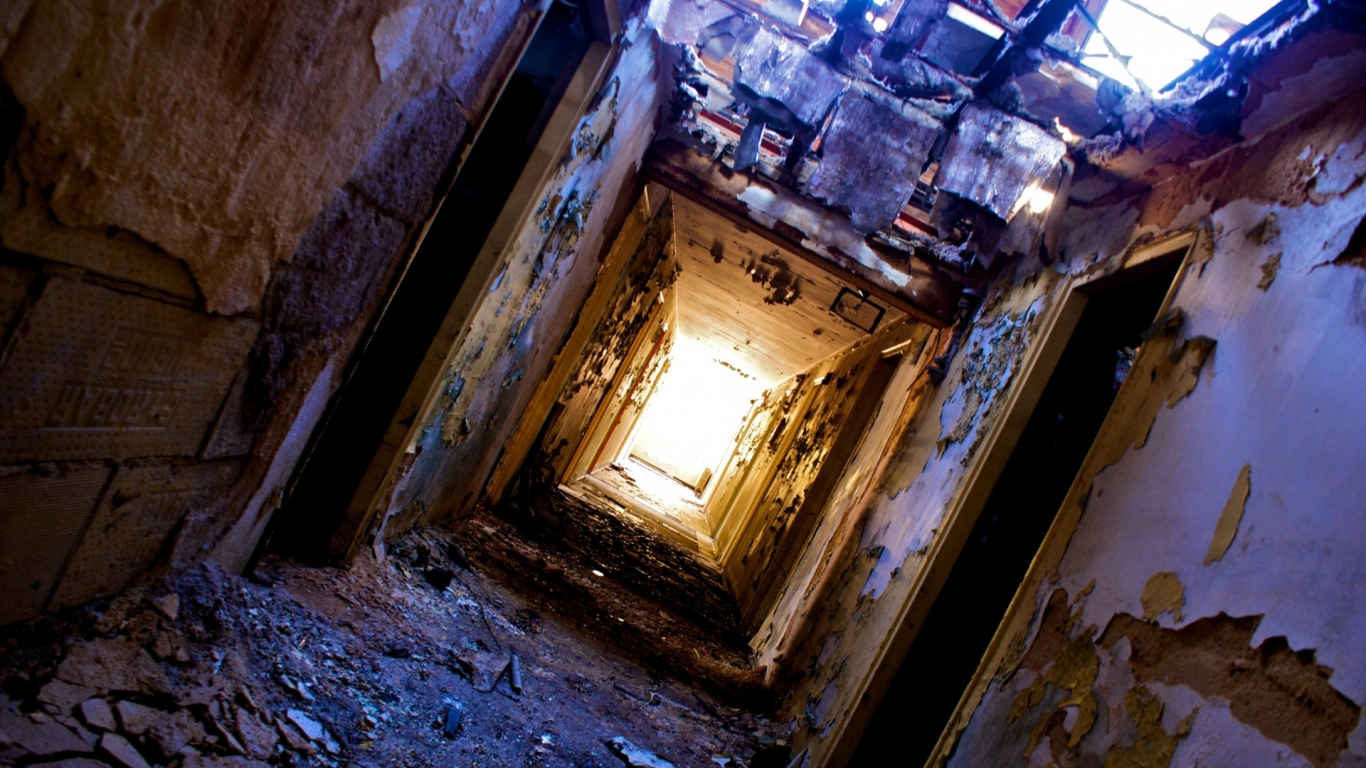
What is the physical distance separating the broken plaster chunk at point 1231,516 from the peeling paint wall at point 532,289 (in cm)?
251

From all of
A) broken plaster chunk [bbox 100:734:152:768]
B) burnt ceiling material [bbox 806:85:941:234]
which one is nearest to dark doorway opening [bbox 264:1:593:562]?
broken plaster chunk [bbox 100:734:152:768]

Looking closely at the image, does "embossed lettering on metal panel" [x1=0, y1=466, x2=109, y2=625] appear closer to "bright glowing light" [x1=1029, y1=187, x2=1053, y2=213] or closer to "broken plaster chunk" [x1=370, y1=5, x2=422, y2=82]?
"broken plaster chunk" [x1=370, y1=5, x2=422, y2=82]

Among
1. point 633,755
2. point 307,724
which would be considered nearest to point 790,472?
point 633,755

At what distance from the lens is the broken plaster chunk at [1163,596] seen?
1656 millimetres

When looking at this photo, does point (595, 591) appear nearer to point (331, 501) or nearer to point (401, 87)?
point (331, 501)

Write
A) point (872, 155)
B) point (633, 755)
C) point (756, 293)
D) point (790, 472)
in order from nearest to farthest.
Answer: point (633, 755) → point (872, 155) → point (756, 293) → point (790, 472)

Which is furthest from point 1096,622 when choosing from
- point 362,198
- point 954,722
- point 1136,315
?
point 362,198

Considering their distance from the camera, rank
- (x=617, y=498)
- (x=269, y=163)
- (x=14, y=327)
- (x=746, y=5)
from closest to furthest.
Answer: (x=14, y=327) → (x=269, y=163) → (x=746, y=5) → (x=617, y=498)

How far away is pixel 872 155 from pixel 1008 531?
77.8 inches

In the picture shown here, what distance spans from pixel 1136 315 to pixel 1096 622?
1.78 meters

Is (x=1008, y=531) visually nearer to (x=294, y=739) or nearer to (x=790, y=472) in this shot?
(x=294, y=739)

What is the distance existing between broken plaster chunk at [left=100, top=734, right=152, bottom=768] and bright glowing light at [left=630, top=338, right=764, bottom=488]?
13.5m

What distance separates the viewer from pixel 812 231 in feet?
13.6

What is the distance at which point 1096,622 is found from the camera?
1.89 meters
